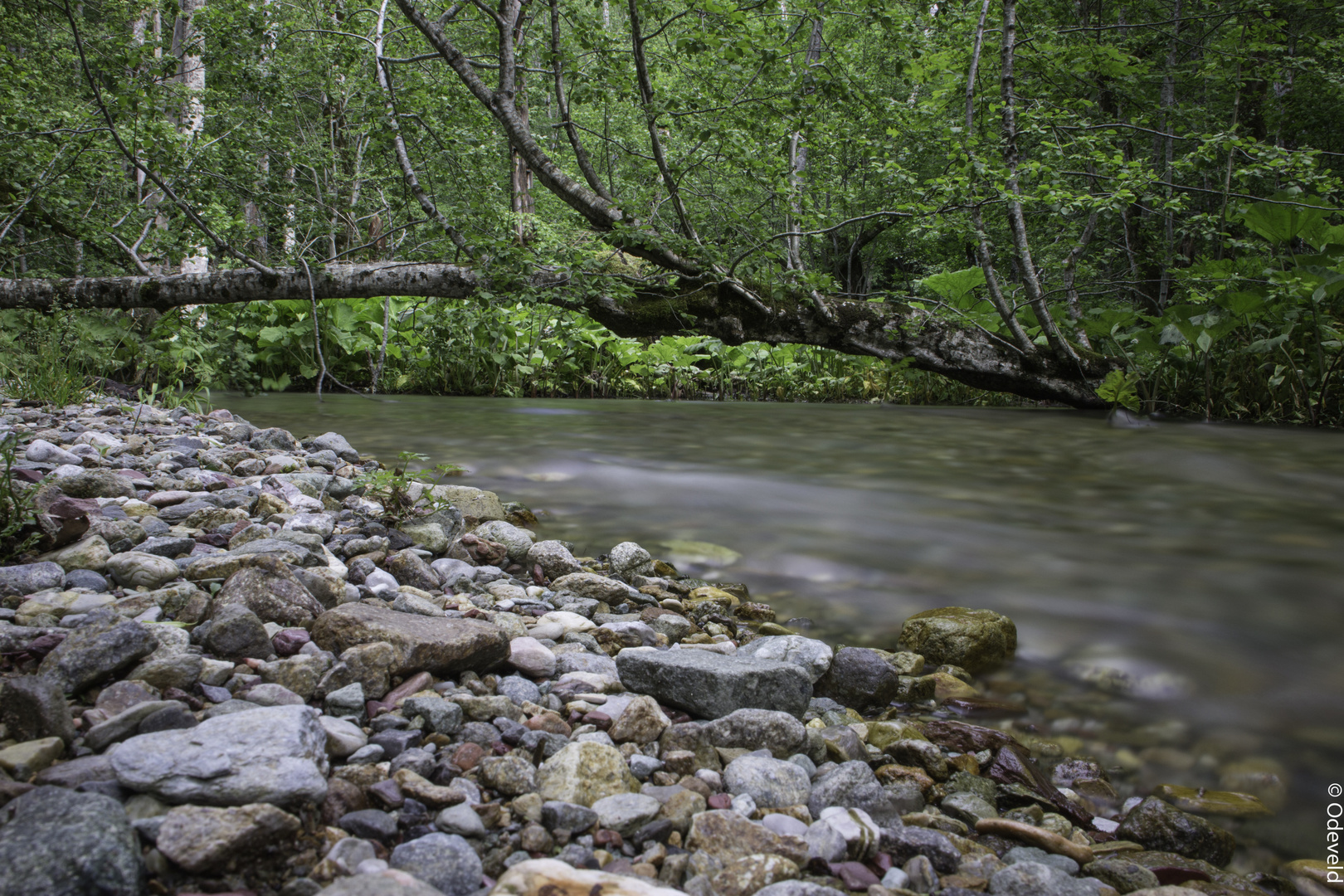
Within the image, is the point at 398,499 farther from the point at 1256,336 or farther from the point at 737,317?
the point at 1256,336

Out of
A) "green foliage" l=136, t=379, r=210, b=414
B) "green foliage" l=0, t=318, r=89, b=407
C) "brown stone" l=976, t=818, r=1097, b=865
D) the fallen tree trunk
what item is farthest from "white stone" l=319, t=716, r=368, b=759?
"green foliage" l=136, t=379, r=210, b=414

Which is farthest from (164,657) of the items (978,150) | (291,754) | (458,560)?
(978,150)

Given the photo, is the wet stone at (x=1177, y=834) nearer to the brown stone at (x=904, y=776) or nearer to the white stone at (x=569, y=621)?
the brown stone at (x=904, y=776)

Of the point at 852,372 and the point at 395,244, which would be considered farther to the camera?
the point at 852,372

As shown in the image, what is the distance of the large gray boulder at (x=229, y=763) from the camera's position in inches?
43.6

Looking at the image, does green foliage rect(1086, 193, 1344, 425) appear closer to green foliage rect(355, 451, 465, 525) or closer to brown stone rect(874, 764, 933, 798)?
brown stone rect(874, 764, 933, 798)

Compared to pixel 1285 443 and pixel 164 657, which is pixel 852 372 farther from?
pixel 164 657

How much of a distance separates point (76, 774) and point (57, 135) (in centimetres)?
760

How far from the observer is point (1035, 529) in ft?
10.4

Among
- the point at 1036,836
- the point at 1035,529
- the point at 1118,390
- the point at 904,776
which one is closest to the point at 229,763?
the point at 904,776

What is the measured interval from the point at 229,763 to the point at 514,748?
0.50m

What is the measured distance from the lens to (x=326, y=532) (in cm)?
272

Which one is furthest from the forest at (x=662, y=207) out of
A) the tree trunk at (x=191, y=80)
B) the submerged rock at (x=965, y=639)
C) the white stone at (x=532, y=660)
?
the white stone at (x=532, y=660)

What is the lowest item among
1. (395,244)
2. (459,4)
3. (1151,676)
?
(1151,676)
